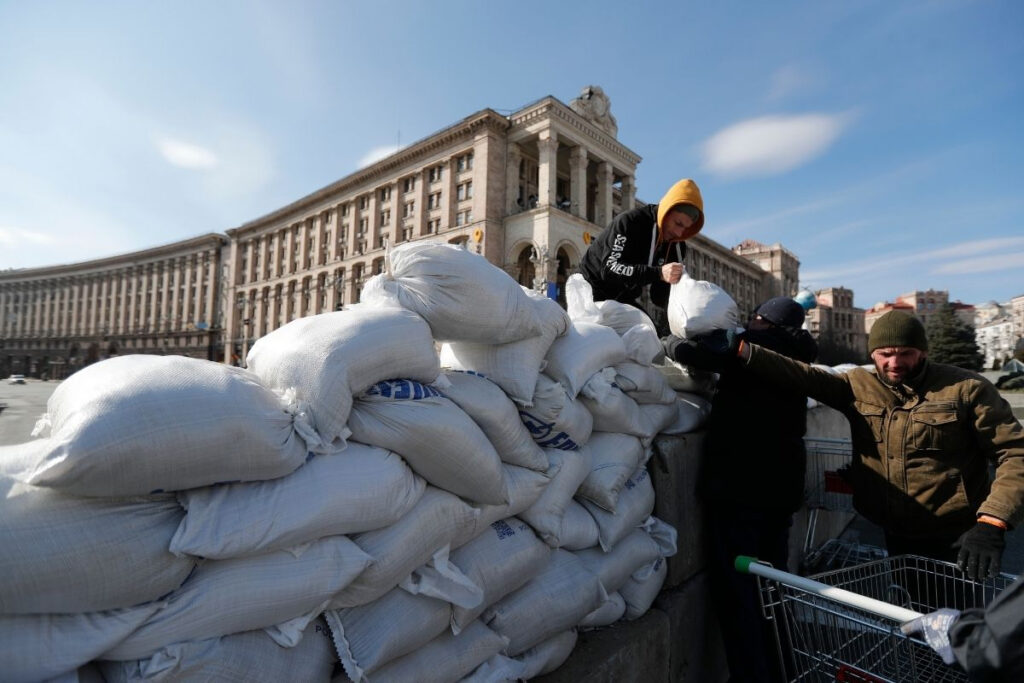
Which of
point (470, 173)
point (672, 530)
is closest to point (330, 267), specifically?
point (470, 173)

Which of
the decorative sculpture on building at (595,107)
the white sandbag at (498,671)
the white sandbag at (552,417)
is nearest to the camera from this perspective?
the white sandbag at (498,671)

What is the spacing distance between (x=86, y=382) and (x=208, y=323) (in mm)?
64523

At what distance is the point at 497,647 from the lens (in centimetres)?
147

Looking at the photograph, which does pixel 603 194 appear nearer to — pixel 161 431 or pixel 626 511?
pixel 626 511

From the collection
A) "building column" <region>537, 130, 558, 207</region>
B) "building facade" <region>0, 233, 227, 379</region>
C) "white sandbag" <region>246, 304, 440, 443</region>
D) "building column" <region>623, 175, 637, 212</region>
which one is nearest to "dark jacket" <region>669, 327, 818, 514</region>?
"white sandbag" <region>246, 304, 440, 443</region>

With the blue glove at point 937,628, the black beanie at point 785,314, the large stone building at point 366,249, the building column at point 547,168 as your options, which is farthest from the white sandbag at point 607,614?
the building column at point 547,168

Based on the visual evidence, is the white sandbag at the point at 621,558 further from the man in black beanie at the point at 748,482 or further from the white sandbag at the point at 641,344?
the white sandbag at the point at 641,344

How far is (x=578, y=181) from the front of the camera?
3225 cm

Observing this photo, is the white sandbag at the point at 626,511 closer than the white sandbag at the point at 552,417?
No

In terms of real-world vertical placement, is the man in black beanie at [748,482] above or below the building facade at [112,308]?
below

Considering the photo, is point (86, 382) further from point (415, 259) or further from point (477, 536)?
point (477, 536)

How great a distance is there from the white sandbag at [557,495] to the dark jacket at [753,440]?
80 cm

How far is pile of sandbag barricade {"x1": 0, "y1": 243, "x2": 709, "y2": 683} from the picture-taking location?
35.7 inches

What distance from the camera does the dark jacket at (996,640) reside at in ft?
3.13
